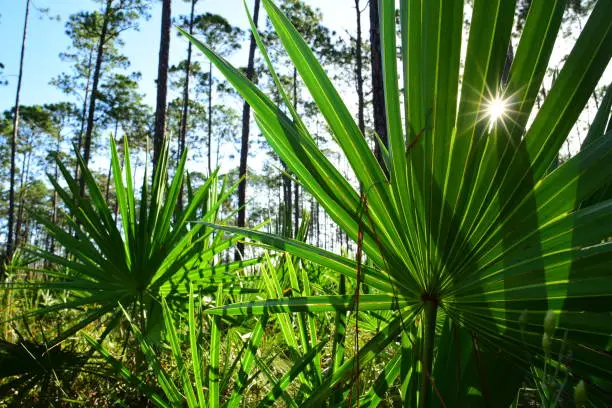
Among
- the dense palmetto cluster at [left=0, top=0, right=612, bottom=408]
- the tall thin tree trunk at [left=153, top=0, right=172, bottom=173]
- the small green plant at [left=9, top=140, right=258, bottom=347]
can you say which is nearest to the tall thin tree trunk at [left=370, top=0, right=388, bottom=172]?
the small green plant at [left=9, top=140, right=258, bottom=347]

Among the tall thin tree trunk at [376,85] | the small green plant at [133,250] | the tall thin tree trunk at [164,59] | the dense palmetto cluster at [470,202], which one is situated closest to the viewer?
the dense palmetto cluster at [470,202]

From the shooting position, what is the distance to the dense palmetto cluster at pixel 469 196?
708 mm

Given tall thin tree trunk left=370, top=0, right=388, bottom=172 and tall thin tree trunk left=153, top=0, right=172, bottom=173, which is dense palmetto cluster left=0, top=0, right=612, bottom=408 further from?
tall thin tree trunk left=153, top=0, right=172, bottom=173

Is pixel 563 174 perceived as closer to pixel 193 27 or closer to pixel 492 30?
pixel 492 30

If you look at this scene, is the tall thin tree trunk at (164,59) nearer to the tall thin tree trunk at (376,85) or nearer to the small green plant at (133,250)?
the tall thin tree trunk at (376,85)

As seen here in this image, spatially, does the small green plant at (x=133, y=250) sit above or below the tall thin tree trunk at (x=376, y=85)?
below

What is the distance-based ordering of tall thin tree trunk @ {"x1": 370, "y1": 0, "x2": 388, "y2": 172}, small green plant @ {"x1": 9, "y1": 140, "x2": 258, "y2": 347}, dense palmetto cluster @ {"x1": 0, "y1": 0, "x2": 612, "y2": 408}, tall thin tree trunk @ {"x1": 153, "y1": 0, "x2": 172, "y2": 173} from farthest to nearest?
tall thin tree trunk @ {"x1": 153, "y1": 0, "x2": 172, "y2": 173} < tall thin tree trunk @ {"x1": 370, "y1": 0, "x2": 388, "y2": 172} < small green plant @ {"x1": 9, "y1": 140, "x2": 258, "y2": 347} < dense palmetto cluster @ {"x1": 0, "y1": 0, "x2": 612, "y2": 408}

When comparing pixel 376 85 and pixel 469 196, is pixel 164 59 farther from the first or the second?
pixel 469 196

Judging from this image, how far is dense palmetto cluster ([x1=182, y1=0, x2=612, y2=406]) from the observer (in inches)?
27.9

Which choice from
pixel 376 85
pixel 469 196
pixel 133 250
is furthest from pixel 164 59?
pixel 469 196

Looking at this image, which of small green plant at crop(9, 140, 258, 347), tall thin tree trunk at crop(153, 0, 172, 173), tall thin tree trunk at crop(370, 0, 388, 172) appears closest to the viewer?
small green plant at crop(9, 140, 258, 347)

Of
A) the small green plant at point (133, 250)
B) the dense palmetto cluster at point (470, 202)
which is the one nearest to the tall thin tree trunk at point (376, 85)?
the small green plant at point (133, 250)

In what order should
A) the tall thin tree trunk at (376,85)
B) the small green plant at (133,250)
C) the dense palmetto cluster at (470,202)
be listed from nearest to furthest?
the dense palmetto cluster at (470,202) → the small green plant at (133,250) → the tall thin tree trunk at (376,85)

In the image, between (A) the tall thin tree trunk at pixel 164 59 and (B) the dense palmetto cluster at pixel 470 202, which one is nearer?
(B) the dense palmetto cluster at pixel 470 202
